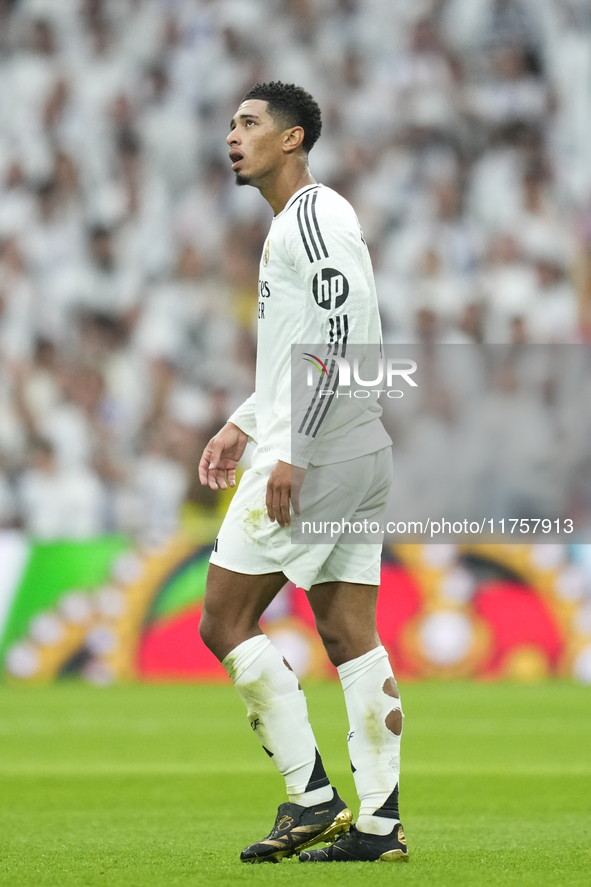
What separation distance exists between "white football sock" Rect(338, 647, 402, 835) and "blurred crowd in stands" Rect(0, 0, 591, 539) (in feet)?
23.8

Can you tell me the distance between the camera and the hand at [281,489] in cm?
351

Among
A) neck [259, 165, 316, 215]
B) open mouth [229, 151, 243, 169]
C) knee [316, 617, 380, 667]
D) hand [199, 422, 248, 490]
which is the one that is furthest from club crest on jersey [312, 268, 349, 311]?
knee [316, 617, 380, 667]

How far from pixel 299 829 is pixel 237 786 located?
2.10 metres

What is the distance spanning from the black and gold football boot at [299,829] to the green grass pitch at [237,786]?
75 millimetres

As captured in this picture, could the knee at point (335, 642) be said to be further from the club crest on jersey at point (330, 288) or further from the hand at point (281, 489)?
the club crest on jersey at point (330, 288)

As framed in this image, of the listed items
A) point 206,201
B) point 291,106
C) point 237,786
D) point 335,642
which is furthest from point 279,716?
point 206,201

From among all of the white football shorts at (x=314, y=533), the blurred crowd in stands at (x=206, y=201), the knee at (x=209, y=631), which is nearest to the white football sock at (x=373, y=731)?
the white football shorts at (x=314, y=533)

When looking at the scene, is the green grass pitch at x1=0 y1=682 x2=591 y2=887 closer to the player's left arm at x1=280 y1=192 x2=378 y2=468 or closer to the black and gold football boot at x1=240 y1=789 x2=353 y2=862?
the black and gold football boot at x1=240 y1=789 x2=353 y2=862

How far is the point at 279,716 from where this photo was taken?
367 cm

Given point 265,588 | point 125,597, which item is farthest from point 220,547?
point 125,597

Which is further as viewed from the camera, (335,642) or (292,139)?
(292,139)

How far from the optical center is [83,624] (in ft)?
31.4

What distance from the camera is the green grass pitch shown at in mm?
3463

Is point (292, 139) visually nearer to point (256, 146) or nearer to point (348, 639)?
point (256, 146)
